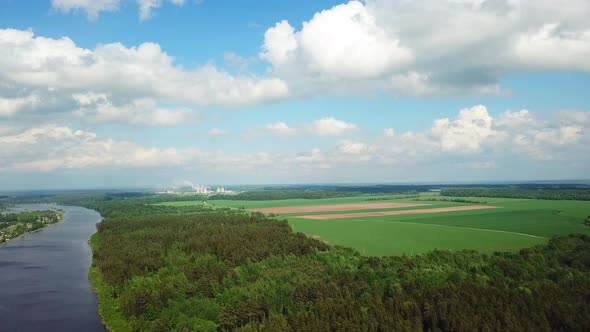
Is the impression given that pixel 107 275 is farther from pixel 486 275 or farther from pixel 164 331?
pixel 486 275

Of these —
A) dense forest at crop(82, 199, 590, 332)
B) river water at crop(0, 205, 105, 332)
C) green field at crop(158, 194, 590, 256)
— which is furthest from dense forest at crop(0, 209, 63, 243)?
green field at crop(158, 194, 590, 256)

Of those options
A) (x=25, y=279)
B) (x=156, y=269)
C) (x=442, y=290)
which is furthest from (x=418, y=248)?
(x=25, y=279)

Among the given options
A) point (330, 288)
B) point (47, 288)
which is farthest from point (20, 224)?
point (330, 288)

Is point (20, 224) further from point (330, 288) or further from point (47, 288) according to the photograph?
point (330, 288)

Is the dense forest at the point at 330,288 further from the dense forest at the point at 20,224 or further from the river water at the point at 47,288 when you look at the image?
the dense forest at the point at 20,224

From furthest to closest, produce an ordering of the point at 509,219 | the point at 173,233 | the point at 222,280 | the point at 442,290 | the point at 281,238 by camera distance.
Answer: the point at 509,219, the point at 173,233, the point at 281,238, the point at 222,280, the point at 442,290

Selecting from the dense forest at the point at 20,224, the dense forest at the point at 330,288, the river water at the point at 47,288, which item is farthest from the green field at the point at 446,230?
the dense forest at the point at 20,224
